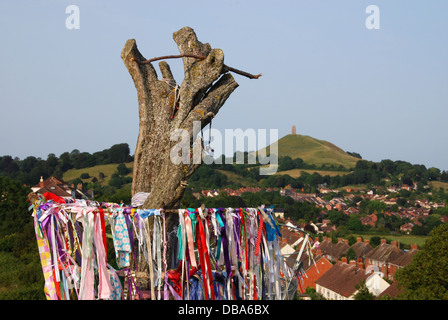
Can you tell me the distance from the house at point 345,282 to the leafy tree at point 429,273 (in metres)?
13.8

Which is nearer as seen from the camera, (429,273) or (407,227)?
(429,273)

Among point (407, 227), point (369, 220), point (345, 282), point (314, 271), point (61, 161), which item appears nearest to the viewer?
point (345, 282)

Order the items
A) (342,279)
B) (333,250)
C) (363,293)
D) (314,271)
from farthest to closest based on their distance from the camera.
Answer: (333,250), (314,271), (342,279), (363,293)

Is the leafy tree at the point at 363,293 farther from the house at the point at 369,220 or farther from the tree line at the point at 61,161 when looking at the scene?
the tree line at the point at 61,161

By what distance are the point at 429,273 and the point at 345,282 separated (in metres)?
21.2

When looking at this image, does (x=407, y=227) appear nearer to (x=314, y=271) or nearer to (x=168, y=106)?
(x=314, y=271)

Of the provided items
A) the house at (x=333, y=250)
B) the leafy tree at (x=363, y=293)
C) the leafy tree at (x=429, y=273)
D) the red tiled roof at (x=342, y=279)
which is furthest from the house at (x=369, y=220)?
the leafy tree at (x=429, y=273)

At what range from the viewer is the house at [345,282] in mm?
53853

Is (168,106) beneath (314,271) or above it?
above

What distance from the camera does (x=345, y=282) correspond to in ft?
189

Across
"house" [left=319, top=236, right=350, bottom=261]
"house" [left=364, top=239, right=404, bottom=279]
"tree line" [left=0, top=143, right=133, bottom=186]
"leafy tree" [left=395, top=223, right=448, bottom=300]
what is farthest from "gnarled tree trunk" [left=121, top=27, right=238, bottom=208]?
"tree line" [left=0, top=143, right=133, bottom=186]

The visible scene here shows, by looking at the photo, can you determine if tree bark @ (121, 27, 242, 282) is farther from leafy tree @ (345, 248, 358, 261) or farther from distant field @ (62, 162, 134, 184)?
distant field @ (62, 162, 134, 184)

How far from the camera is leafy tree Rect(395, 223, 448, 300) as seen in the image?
118ft

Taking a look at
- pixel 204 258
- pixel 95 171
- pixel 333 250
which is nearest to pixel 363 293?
pixel 333 250
